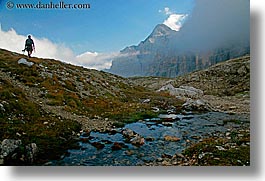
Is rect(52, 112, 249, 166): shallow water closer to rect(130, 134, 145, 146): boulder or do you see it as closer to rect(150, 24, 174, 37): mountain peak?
rect(130, 134, 145, 146): boulder

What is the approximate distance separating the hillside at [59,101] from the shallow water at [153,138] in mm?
163

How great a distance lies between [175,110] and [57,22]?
2.00 meters

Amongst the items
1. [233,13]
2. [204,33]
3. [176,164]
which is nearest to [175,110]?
[176,164]

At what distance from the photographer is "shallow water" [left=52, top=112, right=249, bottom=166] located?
4.21 metres

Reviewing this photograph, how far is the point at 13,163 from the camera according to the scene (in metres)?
4.16

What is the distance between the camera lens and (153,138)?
14.5ft

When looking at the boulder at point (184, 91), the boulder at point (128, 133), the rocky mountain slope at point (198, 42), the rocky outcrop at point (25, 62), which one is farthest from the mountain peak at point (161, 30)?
the rocky outcrop at point (25, 62)

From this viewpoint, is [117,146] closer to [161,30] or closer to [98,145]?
[98,145]

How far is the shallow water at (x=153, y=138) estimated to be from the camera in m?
4.21

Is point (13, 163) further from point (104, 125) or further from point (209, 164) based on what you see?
point (209, 164)

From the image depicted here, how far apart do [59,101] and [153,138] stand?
1.42 m

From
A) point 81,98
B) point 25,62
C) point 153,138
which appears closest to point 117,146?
point 153,138

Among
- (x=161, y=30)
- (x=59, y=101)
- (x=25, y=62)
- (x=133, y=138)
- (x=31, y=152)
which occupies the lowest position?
(x=31, y=152)

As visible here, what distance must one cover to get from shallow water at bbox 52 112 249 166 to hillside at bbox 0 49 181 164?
0.16 m
